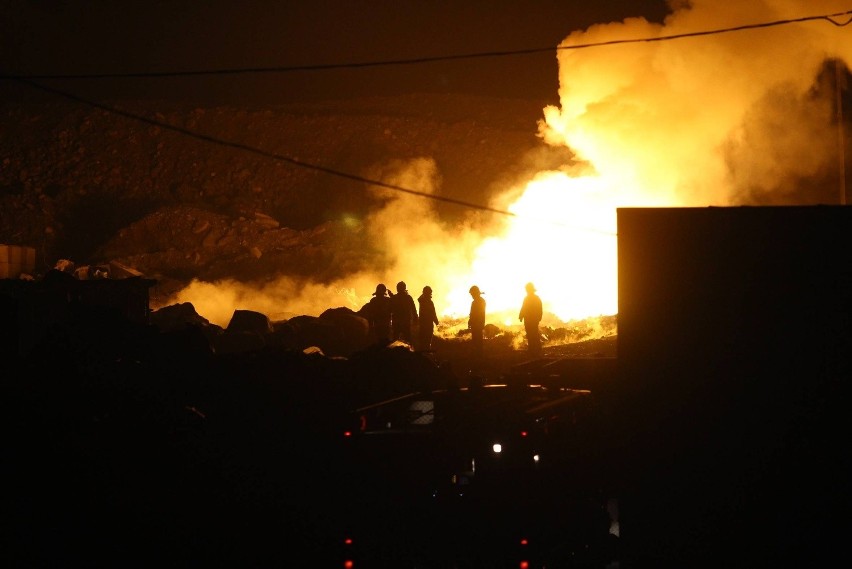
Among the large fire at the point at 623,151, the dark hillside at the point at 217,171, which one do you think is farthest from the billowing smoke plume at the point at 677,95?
the dark hillside at the point at 217,171

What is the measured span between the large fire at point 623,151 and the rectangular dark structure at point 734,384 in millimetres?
15336

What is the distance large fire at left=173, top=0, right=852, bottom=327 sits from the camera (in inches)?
952

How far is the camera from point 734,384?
7543 mm

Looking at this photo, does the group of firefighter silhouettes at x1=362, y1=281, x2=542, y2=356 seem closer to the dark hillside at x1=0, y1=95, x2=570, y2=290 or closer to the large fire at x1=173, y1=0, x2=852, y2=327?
the large fire at x1=173, y1=0, x2=852, y2=327

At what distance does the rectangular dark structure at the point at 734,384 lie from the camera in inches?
288

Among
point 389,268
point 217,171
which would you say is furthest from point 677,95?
point 217,171

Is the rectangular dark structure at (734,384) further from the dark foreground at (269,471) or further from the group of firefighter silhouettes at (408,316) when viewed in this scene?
the group of firefighter silhouettes at (408,316)

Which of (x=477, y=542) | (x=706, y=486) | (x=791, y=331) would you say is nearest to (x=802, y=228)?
(x=791, y=331)

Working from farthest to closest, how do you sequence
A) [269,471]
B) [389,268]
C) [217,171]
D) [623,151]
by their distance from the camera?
[217,171], [389,268], [623,151], [269,471]

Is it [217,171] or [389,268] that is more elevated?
[217,171]

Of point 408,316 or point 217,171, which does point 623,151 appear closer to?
point 408,316

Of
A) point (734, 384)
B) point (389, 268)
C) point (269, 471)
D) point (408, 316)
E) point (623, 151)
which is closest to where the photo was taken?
point (734, 384)

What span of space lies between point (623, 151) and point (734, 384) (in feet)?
57.8

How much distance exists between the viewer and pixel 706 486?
7504mm
